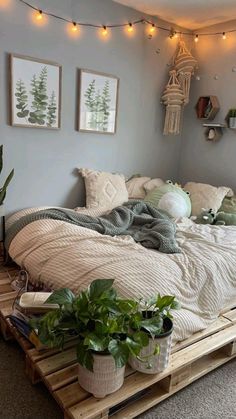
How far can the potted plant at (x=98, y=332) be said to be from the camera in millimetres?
1215

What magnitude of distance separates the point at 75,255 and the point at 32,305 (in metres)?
0.38

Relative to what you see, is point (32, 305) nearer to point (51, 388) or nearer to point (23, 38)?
point (51, 388)

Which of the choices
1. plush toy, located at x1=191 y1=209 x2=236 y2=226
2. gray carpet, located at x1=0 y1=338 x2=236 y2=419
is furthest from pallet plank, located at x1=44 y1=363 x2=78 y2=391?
plush toy, located at x1=191 y1=209 x2=236 y2=226

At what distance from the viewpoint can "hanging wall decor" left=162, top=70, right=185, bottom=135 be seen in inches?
133

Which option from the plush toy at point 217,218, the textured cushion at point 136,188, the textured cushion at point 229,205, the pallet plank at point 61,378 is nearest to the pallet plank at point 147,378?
the pallet plank at point 61,378

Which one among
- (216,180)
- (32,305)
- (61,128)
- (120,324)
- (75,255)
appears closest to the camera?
(120,324)

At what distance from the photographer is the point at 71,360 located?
4.82 feet

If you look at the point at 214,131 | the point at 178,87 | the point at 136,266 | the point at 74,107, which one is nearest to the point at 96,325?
the point at 136,266

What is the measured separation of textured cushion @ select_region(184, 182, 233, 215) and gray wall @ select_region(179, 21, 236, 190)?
319 millimetres

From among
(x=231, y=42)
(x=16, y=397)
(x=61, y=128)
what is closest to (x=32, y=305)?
(x=16, y=397)

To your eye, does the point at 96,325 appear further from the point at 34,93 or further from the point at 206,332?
the point at 34,93

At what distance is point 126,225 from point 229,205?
3.89 ft

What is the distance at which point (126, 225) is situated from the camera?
2.47m

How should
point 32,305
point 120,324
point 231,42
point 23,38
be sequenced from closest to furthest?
point 120,324 < point 32,305 < point 23,38 < point 231,42
